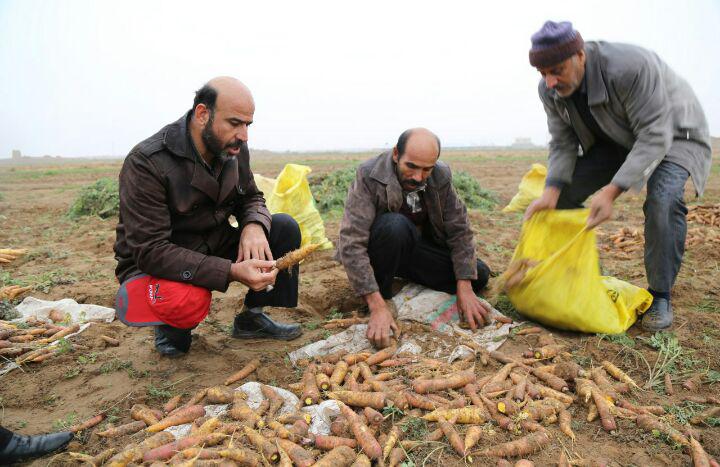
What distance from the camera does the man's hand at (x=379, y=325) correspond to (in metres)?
2.96

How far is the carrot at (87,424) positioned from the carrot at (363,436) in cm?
121

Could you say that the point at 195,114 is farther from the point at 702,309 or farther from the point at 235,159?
the point at 702,309

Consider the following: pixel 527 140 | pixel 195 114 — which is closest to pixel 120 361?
pixel 195 114

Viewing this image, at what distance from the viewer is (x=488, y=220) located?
7395 millimetres

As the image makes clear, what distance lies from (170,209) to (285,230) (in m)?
0.76

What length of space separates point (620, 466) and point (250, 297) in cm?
226

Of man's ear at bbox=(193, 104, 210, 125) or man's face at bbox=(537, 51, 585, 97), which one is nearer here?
man's ear at bbox=(193, 104, 210, 125)

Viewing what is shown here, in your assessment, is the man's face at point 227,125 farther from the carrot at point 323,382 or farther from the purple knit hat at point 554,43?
the purple knit hat at point 554,43

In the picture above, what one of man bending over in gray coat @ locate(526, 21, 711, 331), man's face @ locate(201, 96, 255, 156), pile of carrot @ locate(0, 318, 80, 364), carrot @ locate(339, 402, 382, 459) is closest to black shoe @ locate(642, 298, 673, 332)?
man bending over in gray coat @ locate(526, 21, 711, 331)

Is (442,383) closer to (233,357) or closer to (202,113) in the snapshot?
(233,357)

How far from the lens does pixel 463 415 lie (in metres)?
2.19

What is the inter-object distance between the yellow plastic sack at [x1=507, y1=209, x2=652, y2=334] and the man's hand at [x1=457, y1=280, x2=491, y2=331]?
256 mm

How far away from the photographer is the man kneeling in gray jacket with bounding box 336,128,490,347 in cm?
298

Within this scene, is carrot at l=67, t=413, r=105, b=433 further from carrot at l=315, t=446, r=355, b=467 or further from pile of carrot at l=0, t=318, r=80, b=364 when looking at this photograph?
carrot at l=315, t=446, r=355, b=467
